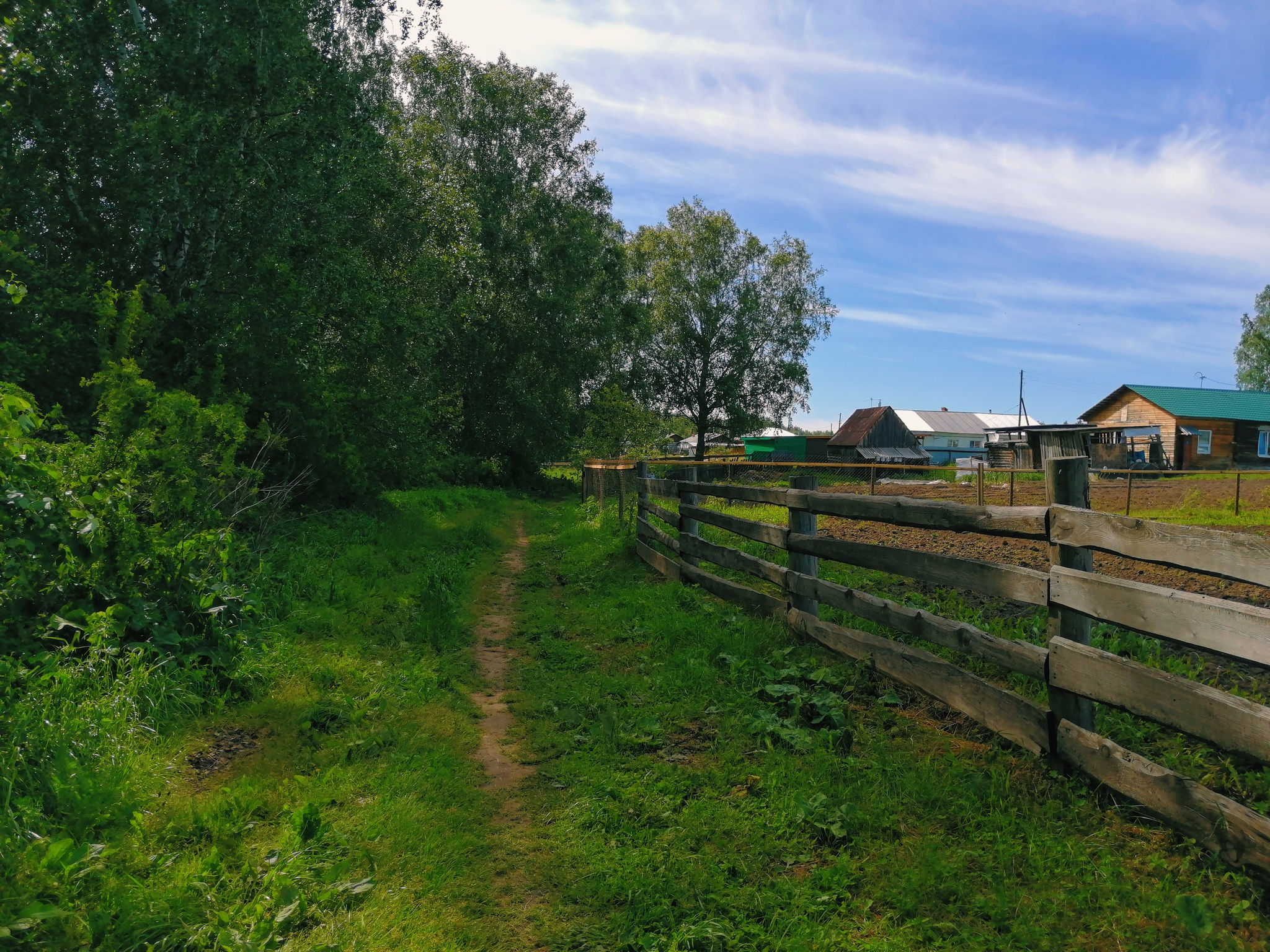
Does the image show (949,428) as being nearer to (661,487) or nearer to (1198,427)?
(1198,427)

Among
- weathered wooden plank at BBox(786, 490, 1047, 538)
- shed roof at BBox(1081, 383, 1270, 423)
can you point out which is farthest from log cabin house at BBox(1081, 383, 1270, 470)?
weathered wooden plank at BBox(786, 490, 1047, 538)

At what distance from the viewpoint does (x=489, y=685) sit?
6.19 meters

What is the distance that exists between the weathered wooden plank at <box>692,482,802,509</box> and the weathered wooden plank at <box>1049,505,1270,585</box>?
286 cm

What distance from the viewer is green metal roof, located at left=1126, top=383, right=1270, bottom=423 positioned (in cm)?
4094

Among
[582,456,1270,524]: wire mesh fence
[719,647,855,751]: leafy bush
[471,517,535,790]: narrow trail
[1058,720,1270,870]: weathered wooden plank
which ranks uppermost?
[582,456,1270,524]: wire mesh fence

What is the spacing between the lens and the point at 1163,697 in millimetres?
3271

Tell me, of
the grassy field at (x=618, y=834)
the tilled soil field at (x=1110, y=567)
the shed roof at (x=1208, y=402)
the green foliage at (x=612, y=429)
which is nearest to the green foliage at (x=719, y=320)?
the green foliage at (x=612, y=429)

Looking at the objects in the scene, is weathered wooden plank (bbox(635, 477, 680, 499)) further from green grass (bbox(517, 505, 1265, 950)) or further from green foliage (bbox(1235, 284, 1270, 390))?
green foliage (bbox(1235, 284, 1270, 390))

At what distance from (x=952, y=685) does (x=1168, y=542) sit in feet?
5.52

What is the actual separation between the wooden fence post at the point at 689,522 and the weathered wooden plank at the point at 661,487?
0.65ft

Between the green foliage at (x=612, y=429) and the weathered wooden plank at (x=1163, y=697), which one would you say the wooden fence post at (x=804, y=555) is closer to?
the weathered wooden plank at (x=1163, y=697)

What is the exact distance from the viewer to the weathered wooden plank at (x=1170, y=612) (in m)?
2.92

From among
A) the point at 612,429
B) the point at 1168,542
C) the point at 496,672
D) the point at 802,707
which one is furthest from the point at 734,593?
the point at 612,429

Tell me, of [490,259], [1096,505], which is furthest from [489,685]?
[490,259]
